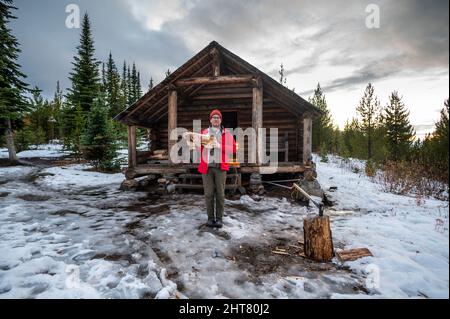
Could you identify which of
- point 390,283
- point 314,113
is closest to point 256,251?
point 390,283

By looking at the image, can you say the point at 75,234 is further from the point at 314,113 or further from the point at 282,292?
the point at 314,113

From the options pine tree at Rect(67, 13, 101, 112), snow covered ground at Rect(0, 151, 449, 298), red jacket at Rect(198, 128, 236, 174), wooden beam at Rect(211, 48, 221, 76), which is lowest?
snow covered ground at Rect(0, 151, 449, 298)

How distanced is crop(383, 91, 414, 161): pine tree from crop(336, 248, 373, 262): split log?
21.1 metres

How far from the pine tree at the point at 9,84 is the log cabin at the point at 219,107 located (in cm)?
1121

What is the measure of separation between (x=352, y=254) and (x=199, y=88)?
30.0 ft

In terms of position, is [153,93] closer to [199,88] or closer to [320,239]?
[199,88]

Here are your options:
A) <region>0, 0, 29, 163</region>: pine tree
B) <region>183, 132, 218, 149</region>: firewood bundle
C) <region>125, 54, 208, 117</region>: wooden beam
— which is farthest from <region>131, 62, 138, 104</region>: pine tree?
<region>183, 132, 218, 149</region>: firewood bundle

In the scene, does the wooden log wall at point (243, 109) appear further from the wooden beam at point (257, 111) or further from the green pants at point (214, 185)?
the green pants at point (214, 185)

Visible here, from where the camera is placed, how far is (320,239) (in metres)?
3.41

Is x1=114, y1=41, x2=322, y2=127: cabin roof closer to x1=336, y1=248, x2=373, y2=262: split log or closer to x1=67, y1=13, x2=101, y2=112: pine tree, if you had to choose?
x1=336, y1=248, x2=373, y2=262: split log

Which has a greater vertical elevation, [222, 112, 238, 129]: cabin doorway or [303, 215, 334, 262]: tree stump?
[222, 112, 238, 129]: cabin doorway

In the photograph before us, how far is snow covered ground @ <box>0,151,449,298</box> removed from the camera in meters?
2.62

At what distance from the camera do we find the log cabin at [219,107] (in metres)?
7.97

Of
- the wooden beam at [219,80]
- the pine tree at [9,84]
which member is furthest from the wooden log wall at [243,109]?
the pine tree at [9,84]
